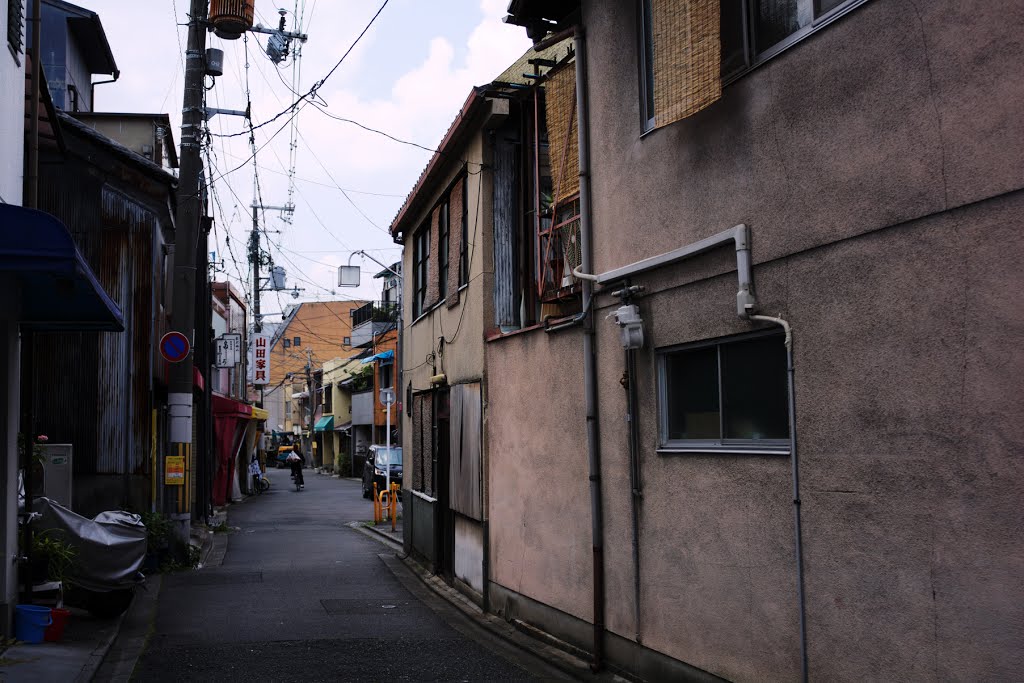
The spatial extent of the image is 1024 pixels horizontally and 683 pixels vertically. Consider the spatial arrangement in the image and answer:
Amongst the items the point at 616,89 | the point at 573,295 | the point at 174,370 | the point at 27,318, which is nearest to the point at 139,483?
the point at 174,370

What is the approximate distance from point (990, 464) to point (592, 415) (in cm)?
458

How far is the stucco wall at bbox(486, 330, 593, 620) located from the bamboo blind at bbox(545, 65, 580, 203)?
4.98 ft

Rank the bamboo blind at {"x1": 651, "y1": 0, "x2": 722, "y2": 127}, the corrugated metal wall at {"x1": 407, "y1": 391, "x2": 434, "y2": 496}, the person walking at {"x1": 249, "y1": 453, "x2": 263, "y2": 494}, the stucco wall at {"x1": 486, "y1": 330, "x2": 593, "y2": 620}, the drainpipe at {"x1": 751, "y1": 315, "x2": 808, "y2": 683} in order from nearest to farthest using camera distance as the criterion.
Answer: the drainpipe at {"x1": 751, "y1": 315, "x2": 808, "y2": 683}, the bamboo blind at {"x1": 651, "y1": 0, "x2": 722, "y2": 127}, the stucco wall at {"x1": 486, "y1": 330, "x2": 593, "y2": 620}, the corrugated metal wall at {"x1": 407, "y1": 391, "x2": 434, "y2": 496}, the person walking at {"x1": 249, "y1": 453, "x2": 263, "y2": 494}

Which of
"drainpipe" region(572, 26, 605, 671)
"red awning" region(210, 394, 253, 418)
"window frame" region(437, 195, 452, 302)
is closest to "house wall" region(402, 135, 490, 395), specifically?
"window frame" region(437, 195, 452, 302)

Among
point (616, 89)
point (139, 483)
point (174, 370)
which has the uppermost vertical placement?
point (616, 89)

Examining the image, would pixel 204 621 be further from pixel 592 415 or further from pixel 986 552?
pixel 986 552

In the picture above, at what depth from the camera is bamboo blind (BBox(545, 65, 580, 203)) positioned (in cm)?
956

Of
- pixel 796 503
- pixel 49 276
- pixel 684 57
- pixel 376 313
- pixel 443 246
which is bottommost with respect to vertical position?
pixel 796 503

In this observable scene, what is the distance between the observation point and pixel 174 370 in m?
15.7

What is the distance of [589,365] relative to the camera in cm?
895

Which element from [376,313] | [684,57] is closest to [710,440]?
[684,57]

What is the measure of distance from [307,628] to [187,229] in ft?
23.9

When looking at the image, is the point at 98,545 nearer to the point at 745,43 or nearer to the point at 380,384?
the point at 745,43

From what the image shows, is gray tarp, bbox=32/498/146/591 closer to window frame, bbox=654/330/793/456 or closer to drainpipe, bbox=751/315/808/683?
window frame, bbox=654/330/793/456
